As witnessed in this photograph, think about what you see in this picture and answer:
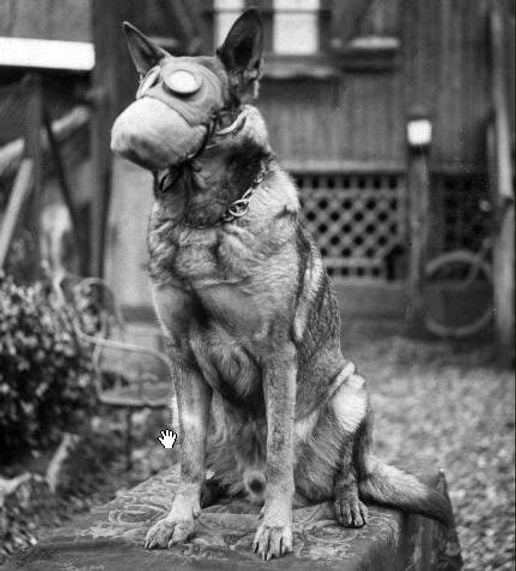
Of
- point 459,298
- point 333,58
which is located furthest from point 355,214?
point 333,58

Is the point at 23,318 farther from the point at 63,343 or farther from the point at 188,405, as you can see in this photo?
the point at 188,405

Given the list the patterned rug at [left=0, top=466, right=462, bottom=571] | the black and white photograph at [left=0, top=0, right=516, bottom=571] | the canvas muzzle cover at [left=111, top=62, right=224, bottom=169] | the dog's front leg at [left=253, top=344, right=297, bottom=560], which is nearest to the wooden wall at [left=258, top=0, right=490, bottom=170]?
the black and white photograph at [left=0, top=0, right=516, bottom=571]

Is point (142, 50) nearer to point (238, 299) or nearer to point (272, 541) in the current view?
point (238, 299)

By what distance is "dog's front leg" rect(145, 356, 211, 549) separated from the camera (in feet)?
9.64

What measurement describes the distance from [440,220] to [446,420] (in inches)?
166

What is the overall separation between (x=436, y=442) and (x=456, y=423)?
456 millimetres

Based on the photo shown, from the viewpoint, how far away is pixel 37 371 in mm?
5277

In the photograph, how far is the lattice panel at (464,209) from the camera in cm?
1059

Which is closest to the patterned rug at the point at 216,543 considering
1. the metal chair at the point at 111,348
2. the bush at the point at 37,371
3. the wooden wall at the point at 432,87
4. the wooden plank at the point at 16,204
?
the bush at the point at 37,371

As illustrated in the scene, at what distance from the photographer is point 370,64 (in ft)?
33.8

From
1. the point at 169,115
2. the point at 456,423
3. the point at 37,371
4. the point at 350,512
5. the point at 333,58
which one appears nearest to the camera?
the point at 169,115

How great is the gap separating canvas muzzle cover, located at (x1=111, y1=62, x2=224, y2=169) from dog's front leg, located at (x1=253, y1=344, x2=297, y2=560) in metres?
0.75

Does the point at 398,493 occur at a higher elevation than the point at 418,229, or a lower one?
lower

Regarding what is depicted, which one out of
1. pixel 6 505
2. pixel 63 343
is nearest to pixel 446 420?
pixel 63 343
